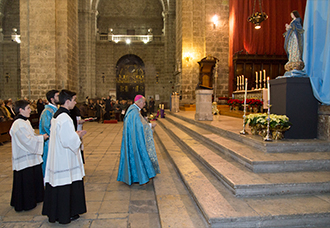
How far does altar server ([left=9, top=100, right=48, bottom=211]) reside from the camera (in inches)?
111

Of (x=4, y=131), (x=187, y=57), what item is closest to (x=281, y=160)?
(x=4, y=131)

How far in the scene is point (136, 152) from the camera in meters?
3.50

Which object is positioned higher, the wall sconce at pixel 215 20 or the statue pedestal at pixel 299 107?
the wall sconce at pixel 215 20

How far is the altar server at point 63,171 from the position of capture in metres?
2.37

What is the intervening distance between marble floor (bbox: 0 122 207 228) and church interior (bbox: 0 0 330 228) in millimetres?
16

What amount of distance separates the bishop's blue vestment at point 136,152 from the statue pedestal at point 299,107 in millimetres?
2552

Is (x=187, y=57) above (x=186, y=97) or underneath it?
above

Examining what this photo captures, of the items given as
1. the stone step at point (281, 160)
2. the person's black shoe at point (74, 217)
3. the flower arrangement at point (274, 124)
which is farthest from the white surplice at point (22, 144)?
the flower arrangement at point (274, 124)

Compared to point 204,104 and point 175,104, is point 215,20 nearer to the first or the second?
point 175,104

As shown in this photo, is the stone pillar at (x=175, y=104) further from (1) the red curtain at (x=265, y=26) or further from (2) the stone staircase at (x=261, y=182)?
(2) the stone staircase at (x=261, y=182)

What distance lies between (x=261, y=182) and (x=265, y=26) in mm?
12293

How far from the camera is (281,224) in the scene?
2.27m

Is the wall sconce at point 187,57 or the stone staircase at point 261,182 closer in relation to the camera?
the stone staircase at point 261,182

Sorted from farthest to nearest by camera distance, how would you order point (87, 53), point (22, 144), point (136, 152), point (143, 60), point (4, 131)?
point (143, 60) < point (87, 53) < point (4, 131) < point (136, 152) < point (22, 144)
